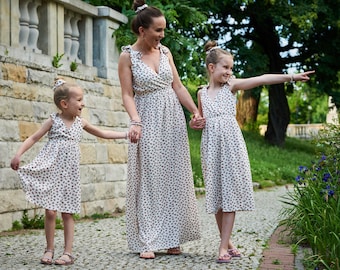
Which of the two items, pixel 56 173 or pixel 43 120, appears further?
pixel 43 120

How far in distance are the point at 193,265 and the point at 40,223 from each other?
103 inches

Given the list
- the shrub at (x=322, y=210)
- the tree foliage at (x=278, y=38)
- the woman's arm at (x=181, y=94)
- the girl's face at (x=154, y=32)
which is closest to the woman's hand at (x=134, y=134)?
the woman's arm at (x=181, y=94)

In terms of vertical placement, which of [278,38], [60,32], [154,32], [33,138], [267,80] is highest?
[278,38]

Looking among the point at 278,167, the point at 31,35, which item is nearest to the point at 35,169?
the point at 31,35

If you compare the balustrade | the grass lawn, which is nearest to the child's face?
the balustrade

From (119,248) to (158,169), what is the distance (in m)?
0.81

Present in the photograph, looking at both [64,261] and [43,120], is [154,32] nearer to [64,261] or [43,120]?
[64,261]

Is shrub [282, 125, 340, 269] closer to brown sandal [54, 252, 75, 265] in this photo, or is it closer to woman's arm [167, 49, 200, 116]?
woman's arm [167, 49, 200, 116]

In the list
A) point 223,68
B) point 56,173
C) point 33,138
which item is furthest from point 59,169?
point 223,68

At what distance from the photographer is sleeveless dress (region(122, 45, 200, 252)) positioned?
568cm

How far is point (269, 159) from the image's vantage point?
19.9m

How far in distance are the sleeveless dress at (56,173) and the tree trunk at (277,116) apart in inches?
766

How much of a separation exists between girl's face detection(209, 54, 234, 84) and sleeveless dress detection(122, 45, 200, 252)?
0.36 metres

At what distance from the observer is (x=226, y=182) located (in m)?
5.45
